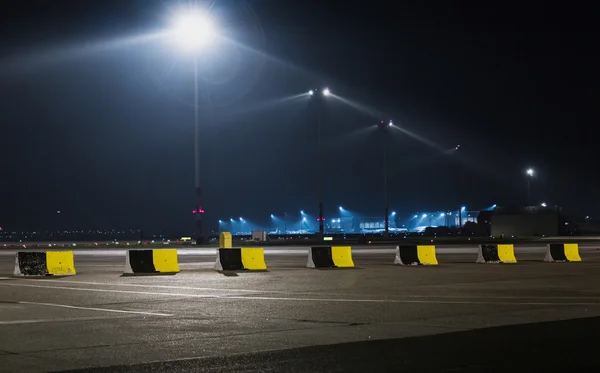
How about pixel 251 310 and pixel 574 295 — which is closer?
pixel 251 310

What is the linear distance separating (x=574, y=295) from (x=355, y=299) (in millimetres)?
5167

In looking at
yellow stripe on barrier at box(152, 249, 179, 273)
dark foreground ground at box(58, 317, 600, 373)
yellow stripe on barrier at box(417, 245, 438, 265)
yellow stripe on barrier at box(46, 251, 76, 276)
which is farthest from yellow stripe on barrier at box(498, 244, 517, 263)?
dark foreground ground at box(58, 317, 600, 373)

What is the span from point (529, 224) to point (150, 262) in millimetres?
77335

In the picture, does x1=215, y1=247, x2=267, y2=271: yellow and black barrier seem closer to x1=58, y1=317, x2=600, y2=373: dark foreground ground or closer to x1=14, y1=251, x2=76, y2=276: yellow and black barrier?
x1=14, y1=251, x2=76, y2=276: yellow and black barrier

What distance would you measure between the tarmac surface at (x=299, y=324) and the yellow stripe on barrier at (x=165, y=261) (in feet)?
10.1

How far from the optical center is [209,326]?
12953mm

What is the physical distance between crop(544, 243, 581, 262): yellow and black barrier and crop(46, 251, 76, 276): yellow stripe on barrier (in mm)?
20073

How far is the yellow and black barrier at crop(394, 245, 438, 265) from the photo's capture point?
1243 inches

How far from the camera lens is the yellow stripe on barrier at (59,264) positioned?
25.9 metres

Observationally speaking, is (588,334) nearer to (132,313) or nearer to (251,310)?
(251,310)

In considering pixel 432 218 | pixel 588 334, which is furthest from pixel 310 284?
pixel 432 218

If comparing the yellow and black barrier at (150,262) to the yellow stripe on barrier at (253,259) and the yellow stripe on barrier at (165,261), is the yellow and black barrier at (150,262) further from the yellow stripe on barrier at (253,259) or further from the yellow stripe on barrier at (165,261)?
the yellow stripe on barrier at (253,259)

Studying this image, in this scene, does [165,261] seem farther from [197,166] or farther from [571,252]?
[197,166]

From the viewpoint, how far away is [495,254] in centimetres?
3350
